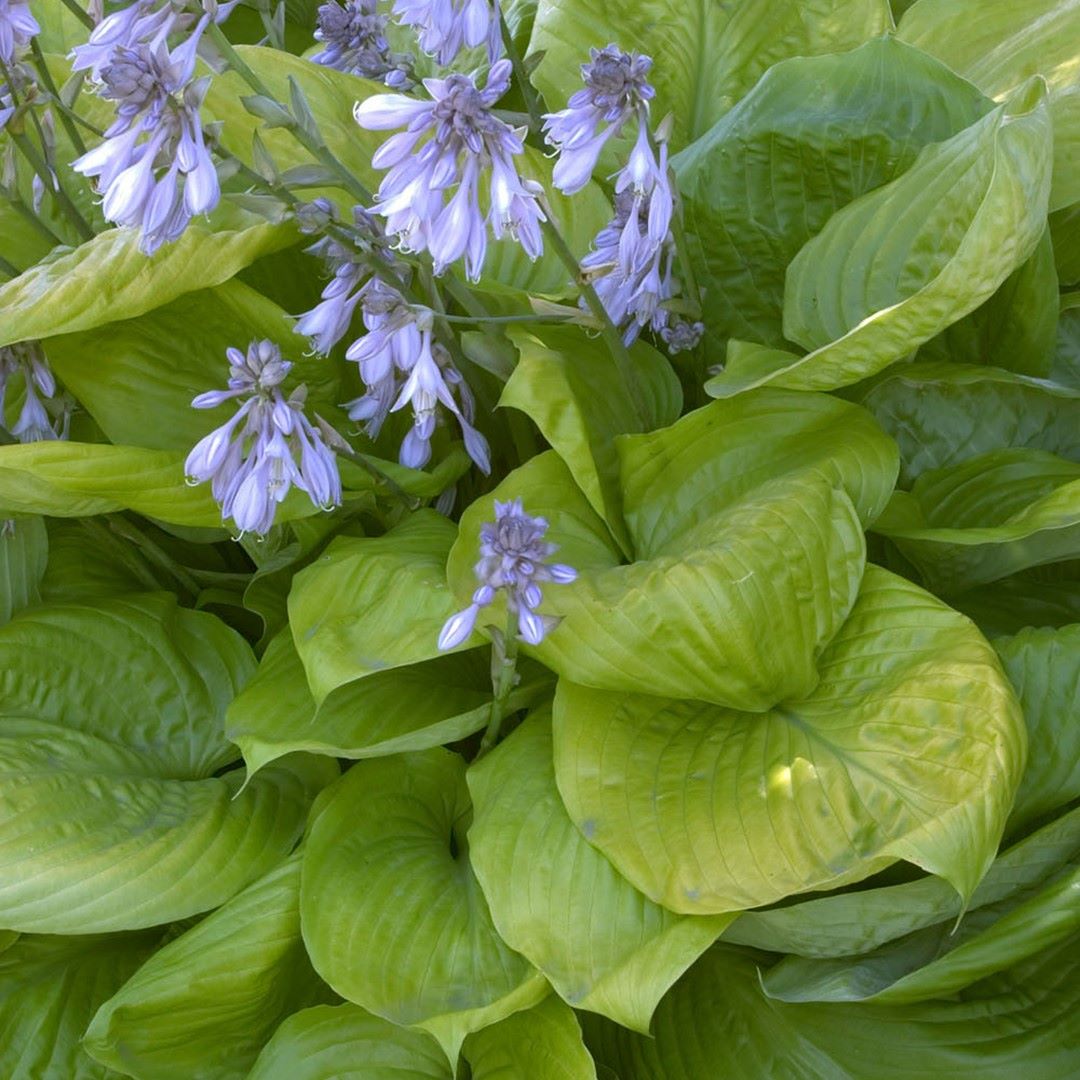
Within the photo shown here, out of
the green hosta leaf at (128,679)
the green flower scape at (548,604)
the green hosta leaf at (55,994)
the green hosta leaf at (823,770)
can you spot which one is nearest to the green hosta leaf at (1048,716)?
the green flower scape at (548,604)

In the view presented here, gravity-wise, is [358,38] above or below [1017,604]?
above

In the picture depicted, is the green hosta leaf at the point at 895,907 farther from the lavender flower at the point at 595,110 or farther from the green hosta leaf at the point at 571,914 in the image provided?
the lavender flower at the point at 595,110

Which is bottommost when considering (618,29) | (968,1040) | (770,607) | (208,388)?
(968,1040)

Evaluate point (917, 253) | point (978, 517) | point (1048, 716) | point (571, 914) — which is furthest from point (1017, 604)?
point (571, 914)

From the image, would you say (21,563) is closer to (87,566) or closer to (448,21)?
(87,566)

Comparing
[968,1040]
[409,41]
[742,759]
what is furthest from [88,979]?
[409,41]

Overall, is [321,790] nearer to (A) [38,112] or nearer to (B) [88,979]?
(B) [88,979]
